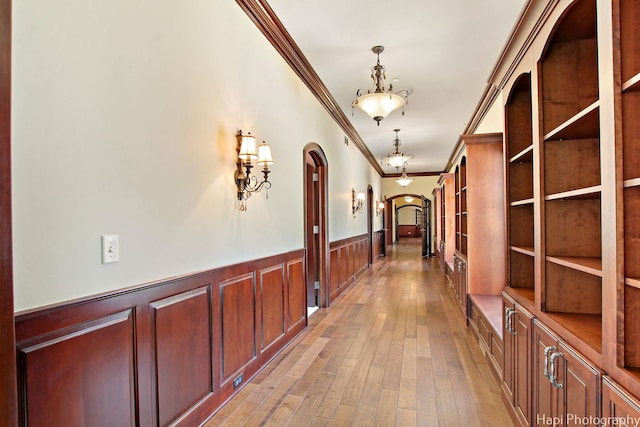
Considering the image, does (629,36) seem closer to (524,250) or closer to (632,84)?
(632,84)

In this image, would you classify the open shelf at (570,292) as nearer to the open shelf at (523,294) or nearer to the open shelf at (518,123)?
the open shelf at (523,294)

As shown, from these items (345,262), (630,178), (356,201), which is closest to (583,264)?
(630,178)

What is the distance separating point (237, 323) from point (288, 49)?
9.14 feet

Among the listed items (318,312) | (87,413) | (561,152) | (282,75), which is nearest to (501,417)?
(561,152)

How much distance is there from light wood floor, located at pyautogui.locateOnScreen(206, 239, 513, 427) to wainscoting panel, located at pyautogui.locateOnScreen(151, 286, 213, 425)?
0.35 meters

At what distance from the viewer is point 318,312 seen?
5.09 meters

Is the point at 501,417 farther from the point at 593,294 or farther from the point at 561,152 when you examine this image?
the point at 561,152

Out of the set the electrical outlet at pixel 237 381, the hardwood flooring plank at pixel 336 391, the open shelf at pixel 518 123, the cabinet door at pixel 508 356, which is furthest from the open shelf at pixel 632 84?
the electrical outlet at pixel 237 381

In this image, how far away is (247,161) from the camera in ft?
8.96

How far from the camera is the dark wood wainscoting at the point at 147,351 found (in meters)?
1.39

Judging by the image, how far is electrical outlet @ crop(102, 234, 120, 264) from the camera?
164 cm

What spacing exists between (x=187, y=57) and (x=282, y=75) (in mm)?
1673

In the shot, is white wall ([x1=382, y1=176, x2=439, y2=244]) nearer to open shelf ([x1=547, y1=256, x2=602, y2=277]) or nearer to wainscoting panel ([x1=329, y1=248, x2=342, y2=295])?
wainscoting panel ([x1=329, y1=248, x2=342, y2=295])

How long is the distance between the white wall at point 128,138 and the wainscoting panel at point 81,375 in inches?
6.8
